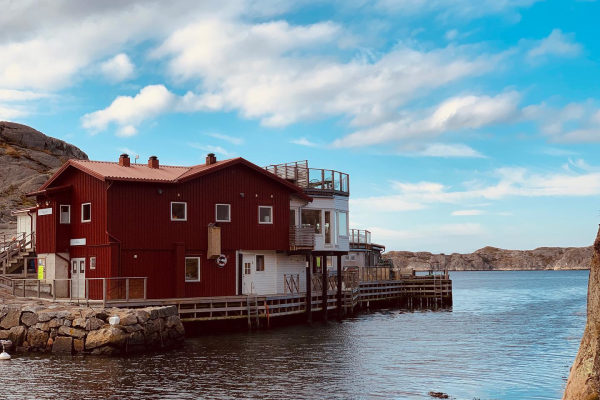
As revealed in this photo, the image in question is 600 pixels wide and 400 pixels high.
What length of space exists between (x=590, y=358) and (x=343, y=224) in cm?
3545

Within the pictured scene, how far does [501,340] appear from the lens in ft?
112

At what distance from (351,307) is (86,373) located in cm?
2706

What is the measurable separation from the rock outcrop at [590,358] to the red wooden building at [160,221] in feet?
90.7

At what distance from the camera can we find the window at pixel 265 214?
39812mm

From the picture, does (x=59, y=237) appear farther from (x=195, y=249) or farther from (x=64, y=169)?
(x=195, y=249)

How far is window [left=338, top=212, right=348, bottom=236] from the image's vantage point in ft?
147

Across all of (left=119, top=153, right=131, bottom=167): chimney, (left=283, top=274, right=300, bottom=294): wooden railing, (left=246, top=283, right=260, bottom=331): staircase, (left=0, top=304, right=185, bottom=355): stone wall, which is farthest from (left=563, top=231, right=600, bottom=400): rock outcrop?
(left=119, top=153, right=131, bottom=167): chimney

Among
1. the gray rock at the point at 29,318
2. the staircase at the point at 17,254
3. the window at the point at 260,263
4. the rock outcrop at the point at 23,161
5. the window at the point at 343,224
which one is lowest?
the gray rock at the point at 29,318

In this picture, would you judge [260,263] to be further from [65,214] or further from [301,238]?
[65,214]

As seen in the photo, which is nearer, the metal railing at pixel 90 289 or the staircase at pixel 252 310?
the metal railing at pixel 90 289

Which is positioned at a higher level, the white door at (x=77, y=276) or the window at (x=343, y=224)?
the window at (x=343, y=224)

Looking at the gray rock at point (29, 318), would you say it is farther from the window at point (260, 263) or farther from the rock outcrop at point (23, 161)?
the rock outcrop at point (23, 161)

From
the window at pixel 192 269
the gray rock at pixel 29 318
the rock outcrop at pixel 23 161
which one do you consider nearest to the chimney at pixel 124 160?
the window at pixel 192 269

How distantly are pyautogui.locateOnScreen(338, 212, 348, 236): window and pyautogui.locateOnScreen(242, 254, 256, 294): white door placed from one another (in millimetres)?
7777
